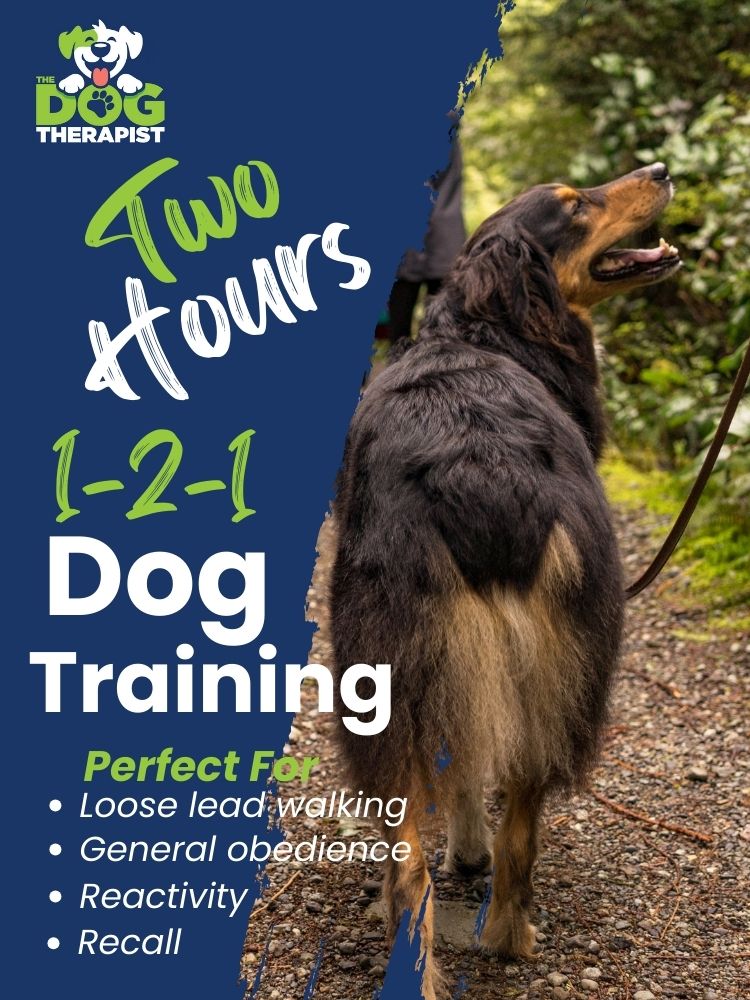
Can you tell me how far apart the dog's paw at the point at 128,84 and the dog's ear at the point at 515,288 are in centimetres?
115

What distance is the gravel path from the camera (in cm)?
293

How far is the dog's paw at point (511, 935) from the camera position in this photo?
299cm

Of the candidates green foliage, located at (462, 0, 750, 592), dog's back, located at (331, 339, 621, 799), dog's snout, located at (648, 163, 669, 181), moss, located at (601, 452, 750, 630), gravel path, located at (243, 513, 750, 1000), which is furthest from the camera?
green foliage, located at (462, 0, 750, 592)

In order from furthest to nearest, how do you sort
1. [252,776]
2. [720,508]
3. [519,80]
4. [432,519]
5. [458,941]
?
[519,80], [720,508], [458,941], [252,776], [432,519]

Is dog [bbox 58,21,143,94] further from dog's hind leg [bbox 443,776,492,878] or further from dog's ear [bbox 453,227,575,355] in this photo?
dog's hind leg [bbox 443,776,492,878]

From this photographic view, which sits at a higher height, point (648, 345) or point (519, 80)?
point (519, 80)

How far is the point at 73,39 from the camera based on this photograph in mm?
2564

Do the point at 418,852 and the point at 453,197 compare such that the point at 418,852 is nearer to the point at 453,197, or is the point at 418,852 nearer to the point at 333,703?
the point at 333,703

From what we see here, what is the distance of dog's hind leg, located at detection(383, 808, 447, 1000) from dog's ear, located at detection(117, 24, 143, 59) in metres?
1.78

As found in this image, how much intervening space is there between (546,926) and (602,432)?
1433mm

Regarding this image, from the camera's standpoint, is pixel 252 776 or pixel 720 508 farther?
pixel 720 508

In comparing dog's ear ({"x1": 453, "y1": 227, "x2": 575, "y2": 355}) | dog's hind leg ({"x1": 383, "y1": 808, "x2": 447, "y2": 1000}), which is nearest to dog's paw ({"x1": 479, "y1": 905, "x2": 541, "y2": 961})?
dog's hind leg ({"x1": 383, "y1": 808, "x2": 447, "y2": 1000})

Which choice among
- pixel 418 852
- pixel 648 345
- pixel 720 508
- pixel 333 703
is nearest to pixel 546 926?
pixel 418 852

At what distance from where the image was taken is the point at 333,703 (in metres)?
2.78
